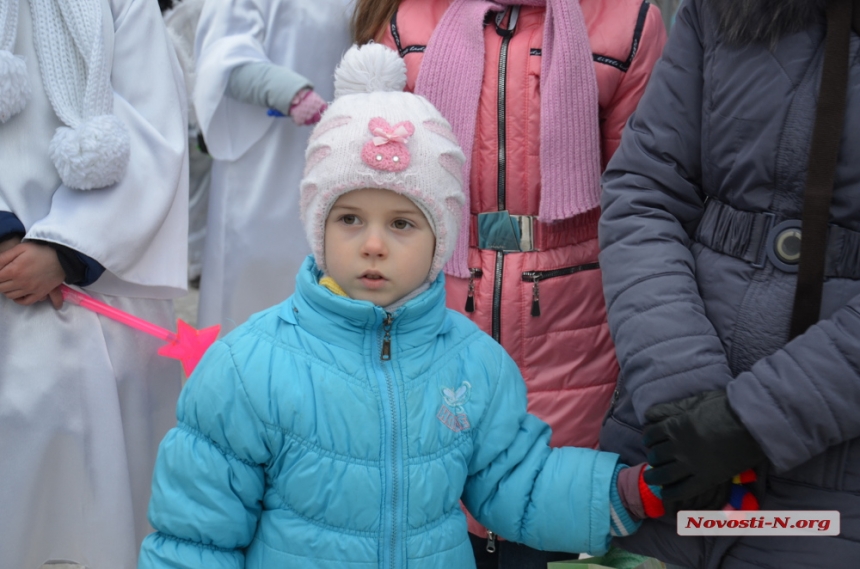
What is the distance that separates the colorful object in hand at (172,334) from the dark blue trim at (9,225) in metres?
0.18

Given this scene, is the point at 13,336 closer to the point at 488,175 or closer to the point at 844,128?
the point at 488,175

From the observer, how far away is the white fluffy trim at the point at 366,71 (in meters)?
1.92

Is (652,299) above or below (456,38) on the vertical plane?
below

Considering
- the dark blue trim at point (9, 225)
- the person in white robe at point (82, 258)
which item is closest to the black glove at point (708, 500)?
the person in white robe at point (82, 258)

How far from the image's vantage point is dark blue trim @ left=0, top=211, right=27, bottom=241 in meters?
2.00

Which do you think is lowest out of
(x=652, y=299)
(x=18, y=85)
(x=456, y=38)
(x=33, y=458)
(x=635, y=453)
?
(x=33, y=458)

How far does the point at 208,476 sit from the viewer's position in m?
1.62

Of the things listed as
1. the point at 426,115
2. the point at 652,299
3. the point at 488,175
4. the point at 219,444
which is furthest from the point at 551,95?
the point at 219,444

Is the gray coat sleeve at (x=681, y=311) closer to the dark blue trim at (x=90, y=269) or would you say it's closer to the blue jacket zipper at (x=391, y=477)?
the blue jacket zipper at (x=391, y=477)

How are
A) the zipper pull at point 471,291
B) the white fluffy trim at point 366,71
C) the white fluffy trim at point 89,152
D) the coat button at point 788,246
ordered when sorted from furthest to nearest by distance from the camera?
the zipper pull at point 471,291, the white fluffy trim at point 89,152, the white fluffy trim at point 366,71, the coat button at point 788,246

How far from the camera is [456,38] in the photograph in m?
2.15

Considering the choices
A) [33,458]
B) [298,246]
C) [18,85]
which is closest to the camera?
[18,85]

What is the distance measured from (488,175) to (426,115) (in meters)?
0.41

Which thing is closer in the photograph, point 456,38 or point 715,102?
point 715,102
